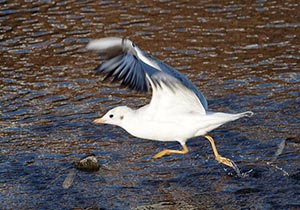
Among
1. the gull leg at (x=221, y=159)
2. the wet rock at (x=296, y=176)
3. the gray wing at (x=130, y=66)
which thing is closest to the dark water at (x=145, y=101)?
the wet rock at (x=296, y=176)

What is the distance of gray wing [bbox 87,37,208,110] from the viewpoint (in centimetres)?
782

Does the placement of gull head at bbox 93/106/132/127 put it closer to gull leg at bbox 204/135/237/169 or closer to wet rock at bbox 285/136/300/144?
gull leg at bbox 204/135/237/169

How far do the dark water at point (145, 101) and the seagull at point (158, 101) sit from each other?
0.48 meters

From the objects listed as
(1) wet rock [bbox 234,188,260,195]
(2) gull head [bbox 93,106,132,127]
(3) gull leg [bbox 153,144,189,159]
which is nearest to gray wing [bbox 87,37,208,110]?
(2) gull head [bbox 93,106,132,127]

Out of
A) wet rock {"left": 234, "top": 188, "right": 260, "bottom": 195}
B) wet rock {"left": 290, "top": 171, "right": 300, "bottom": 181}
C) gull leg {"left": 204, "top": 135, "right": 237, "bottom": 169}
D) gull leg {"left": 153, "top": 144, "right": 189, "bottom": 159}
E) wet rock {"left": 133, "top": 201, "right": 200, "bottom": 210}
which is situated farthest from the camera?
gull leg {"left": 153, "top": 144, "right": 189, "bottom": 159}

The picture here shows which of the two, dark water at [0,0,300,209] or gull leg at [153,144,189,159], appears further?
gull leg at [153,144,189,159]

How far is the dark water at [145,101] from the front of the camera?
8.60m

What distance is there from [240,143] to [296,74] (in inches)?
89.8

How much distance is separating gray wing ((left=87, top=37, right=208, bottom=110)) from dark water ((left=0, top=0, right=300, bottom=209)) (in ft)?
4.00

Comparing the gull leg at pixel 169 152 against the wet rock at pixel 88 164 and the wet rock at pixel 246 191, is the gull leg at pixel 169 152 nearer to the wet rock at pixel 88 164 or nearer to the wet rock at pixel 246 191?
the wet rock at pixel 88 164

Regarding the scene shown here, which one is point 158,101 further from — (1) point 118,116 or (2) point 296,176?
(2) point 296,176

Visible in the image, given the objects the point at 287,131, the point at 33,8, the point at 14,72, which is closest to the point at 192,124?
the point at 287,131

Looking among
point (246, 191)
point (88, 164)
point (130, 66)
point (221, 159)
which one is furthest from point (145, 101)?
point (130, 66)

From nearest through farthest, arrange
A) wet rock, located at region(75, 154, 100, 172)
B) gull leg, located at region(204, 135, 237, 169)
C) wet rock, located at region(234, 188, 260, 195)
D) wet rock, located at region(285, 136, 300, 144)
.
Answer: wet rock, located at region(234, 188, 260, 195)
gull leg, located at region(204, 135, 237, 169)
wet rock, located at region(75, 154, 100, 172)
wet rock, located at region(285, 136, 300, 144)
